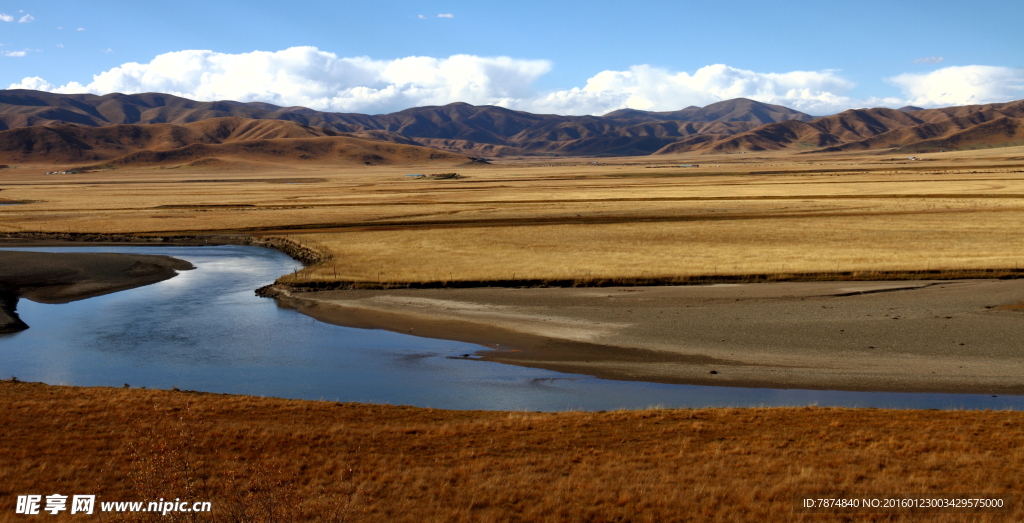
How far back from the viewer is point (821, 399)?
20.5 metres

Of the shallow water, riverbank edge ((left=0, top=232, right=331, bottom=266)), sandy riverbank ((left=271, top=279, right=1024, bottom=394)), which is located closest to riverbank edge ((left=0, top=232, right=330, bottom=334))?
riverbank edge ((left=0, top=232, right=331, bottom=266))

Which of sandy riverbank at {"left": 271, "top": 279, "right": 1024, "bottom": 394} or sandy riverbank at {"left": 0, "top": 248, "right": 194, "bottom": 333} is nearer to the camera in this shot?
sandy riverbank at {"left": 271, "top": 279, "right": 1024, "bottom": 394}

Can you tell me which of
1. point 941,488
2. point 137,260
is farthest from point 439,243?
point 941,488

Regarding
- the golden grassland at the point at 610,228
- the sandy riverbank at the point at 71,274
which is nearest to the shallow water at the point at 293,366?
the sandy riverbank at the point at 71,274

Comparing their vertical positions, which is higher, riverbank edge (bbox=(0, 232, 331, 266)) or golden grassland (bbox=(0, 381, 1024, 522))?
riverbank edge (bbox=(0, 232, 331, 266))

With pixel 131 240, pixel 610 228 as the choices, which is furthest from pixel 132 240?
pixel 610 228

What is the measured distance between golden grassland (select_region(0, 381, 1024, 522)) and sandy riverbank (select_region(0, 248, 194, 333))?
20672 mm

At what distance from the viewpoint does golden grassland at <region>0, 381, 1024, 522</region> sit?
11.8 m

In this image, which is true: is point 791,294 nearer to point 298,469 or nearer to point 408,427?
point 408,427

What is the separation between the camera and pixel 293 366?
24.7 metres

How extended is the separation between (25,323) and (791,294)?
33516 millimetres

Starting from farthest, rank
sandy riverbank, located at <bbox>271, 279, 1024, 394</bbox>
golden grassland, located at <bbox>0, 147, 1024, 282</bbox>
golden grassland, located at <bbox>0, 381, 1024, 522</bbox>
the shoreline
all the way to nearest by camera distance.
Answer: golden grassland, located at <bbox>0, 147, 1024, 282</bbox> → sandy riverbank, located at <bbox>271, 279, 1024, 394</bbox> → the shoreline → golden grassland, located at <bbox>0, 381, 1024, 522</bbox>

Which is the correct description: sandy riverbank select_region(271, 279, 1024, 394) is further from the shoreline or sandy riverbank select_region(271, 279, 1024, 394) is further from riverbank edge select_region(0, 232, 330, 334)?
riverbank edge select_region(0, 232, 330, 334)

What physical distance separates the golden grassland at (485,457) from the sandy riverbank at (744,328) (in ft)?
17.6
